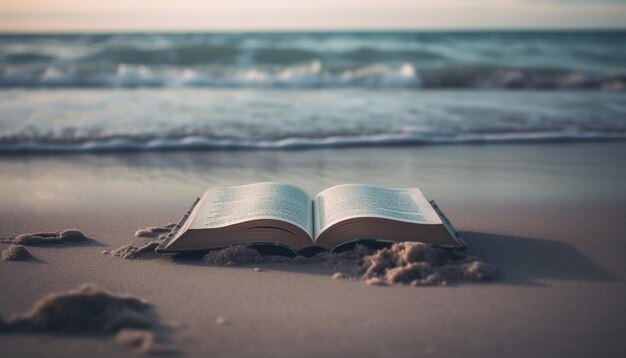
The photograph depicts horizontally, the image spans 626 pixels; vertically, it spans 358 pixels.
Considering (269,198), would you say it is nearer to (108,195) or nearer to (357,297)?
(357,297)

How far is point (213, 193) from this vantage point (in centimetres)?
328

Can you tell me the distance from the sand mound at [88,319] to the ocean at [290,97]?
3.70 meters

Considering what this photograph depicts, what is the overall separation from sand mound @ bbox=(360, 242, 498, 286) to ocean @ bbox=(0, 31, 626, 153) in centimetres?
333

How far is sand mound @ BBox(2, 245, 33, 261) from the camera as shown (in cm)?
280

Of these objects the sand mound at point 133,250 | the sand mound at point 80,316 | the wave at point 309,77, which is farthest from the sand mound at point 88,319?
the wave at point 309,77

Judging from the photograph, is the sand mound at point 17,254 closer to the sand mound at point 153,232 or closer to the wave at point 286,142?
the sand mound at point 153,232

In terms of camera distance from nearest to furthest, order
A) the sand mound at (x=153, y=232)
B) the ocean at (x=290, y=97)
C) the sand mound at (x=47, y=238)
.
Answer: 1. the sand mound at (x=47, y=238)
2. the sand mound at (x=153, y=232)
3. the ocean at (x=290, y=97)

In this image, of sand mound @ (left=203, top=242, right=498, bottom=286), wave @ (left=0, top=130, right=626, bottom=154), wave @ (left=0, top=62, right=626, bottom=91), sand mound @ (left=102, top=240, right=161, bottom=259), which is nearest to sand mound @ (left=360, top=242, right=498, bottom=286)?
sand mound @ (left=203, top=242, right=498, bottom=286)

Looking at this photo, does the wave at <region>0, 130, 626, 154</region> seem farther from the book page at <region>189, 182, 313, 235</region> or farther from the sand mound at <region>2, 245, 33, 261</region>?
the sand mound at <region>2, 245, 33, 261</region>

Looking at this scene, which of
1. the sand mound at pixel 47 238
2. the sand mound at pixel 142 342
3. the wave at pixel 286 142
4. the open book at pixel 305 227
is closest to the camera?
the sand mound at pixel 142 342

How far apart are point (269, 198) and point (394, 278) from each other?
810 millimetres

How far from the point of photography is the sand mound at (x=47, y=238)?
3.08 m

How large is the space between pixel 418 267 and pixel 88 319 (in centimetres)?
134

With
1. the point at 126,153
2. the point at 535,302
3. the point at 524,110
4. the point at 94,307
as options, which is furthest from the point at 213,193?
the point at 524,110
